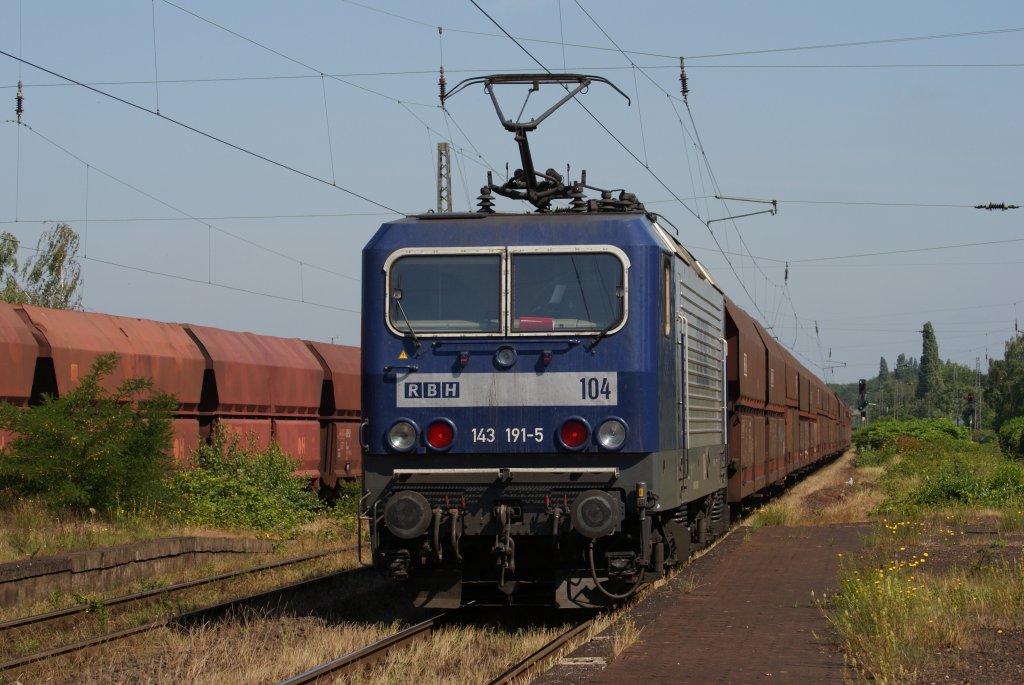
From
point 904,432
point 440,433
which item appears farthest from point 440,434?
point 904,432

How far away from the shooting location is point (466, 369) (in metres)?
10.3

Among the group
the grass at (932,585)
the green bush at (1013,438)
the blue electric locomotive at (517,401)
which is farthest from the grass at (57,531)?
the green bush at (1013,438)

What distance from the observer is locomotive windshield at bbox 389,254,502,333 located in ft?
34.2

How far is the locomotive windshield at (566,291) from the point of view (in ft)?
33.9

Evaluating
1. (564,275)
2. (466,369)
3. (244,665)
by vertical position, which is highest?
(564,275)

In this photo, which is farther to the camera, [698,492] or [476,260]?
[698,492]

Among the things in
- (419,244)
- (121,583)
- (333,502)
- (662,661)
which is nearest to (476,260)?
(419,244)

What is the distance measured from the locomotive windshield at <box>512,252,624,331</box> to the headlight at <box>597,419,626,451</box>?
0.80 meters

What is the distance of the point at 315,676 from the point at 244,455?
13157 mm

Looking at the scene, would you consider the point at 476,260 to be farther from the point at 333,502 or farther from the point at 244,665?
the point at 333,502

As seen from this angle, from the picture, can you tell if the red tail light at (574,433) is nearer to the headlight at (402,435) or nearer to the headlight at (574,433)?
the headlight at (574,433)

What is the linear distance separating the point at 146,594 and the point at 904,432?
184 feet

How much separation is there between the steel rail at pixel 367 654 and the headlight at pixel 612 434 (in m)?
2.17

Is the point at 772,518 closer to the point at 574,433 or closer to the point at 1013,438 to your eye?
the point at 574,433
